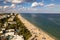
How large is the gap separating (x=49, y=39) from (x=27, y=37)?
1.32 meters

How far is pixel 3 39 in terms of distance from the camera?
5469mm

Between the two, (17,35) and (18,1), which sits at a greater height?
(18,1)

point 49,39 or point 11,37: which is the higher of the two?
point 11,37

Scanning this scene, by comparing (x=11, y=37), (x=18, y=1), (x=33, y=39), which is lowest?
(x=33, y=39)

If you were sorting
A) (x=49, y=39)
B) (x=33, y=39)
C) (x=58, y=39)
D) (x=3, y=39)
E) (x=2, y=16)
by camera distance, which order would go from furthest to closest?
1. (x=2, y=16)
2. (x=58, y=39)
3. (x=49, y=39)
4. (x=33, y=39)
5. (x=3, y=39)

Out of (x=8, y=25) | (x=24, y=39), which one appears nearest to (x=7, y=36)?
(x=24, y=39)

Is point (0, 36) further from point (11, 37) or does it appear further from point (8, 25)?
point (8, 25)

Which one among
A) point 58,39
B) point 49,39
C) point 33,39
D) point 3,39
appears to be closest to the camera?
point 3,39

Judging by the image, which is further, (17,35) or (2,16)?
(2,16)

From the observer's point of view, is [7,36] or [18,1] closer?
[7,36]

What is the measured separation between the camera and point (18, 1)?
24.3ft

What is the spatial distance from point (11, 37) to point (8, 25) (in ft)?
5.50

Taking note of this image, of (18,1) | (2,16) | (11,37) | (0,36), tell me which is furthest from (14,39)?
(2,16)

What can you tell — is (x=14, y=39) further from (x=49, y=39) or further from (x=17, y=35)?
(x=49, y=39)
